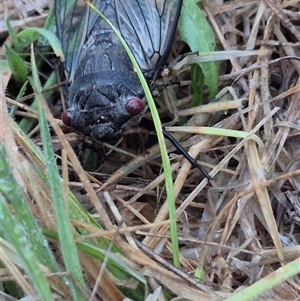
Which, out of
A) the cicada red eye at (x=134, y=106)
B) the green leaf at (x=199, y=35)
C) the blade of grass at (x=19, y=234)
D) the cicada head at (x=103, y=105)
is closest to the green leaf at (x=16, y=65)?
the cicada head at (x=103, y=105)

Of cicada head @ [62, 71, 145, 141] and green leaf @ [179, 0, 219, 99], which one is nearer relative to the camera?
cicada head @ [62, 71, 145, 141]

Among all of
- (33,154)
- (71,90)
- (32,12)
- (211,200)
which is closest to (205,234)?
(211,200)

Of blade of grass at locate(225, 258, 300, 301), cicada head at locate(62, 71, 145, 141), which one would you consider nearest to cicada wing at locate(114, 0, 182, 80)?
cicada head at locate(62, 71, 145, 141)

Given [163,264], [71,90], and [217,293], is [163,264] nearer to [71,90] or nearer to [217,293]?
[217,293]

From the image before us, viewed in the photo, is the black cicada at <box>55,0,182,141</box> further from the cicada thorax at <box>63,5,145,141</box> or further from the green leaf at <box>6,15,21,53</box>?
the green leaf at <box>6,15,21,53</box>

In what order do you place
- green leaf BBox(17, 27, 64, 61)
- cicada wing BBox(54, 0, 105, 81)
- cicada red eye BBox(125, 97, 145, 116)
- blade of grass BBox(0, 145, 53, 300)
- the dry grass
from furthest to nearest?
cicada wing BBox(54, 0, 105, 81), green leaf BBox(17, 27, 64, 61), cicada red eye BBox(125, 97, 145, 116), the dry grass, blade of grass BBox(0, 145, 53, 300)

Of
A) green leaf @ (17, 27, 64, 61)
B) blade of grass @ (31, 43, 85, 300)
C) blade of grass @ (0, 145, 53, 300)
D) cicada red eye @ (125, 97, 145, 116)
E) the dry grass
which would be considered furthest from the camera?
green leaf @ (17, 27, 64, 61)
